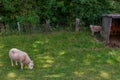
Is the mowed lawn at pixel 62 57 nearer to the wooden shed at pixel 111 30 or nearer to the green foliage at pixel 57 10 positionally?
the wooden shed at pixel 111 30

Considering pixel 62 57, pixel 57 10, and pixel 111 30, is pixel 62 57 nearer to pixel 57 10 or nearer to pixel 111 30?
pixel 111 30

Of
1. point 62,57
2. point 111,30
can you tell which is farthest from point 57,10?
point 62,57

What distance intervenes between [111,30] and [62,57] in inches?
172

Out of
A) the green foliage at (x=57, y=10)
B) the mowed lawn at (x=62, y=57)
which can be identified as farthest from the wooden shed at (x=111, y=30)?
the green foliage at (x=57, y=10)

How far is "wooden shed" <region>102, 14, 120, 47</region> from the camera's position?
41.5 feet

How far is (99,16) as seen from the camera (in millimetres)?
15133

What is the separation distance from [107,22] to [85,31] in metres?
1.93

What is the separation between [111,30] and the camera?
13773 millimetres

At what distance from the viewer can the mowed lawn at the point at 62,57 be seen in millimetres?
8516

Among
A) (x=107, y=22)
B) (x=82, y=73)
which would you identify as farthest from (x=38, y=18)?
(x=82, y=73)

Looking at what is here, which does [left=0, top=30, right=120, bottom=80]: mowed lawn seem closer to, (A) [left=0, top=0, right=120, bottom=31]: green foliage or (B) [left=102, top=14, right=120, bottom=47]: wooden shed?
(B) [left=102, top=14, right=120, bottom=47]: wooden shed

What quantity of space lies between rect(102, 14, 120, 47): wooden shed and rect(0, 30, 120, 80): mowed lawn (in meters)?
0.62

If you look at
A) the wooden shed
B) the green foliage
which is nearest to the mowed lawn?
the wooden shed

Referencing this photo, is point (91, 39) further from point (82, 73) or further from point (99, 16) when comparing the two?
point (82, 73)
